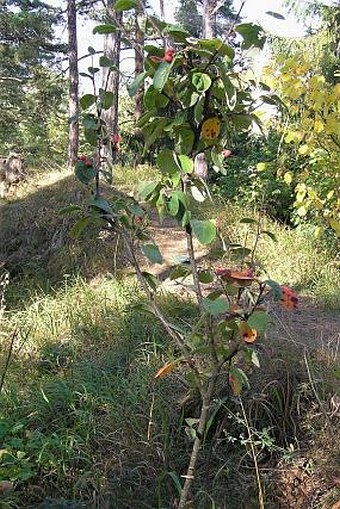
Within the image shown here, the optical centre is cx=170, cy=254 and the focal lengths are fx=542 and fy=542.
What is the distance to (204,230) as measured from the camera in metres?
1.51

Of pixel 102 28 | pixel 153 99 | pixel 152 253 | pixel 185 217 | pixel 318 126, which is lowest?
pixel 152 253

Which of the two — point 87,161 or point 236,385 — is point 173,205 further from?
point 236,385

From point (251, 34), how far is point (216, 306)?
2.50ft

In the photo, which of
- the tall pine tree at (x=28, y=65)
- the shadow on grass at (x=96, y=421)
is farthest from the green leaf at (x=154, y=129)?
the tall pine tree at (x=28, y=65)

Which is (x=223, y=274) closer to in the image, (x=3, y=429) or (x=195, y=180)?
(x=195, y=180)

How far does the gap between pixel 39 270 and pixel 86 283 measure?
3.22 ft

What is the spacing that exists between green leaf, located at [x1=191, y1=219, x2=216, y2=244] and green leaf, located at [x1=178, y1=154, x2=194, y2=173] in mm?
151

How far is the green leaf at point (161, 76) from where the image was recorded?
1396 millimetres

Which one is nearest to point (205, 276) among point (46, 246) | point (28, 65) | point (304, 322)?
point (304, 322)

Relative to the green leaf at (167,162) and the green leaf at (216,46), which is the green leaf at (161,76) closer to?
the green leaf at (216,46)

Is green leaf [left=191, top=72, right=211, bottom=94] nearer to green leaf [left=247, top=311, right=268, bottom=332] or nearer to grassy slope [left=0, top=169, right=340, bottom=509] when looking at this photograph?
green leaf [left=247, top=311, right=268, bottom=332]

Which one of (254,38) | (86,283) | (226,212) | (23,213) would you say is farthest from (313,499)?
(23,213)

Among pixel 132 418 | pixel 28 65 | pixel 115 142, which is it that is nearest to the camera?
pixel 115 142

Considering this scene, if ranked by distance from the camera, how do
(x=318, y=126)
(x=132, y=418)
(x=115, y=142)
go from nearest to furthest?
(x=115, y=142)
(x=318, y=126)
(x=132, y=418)
